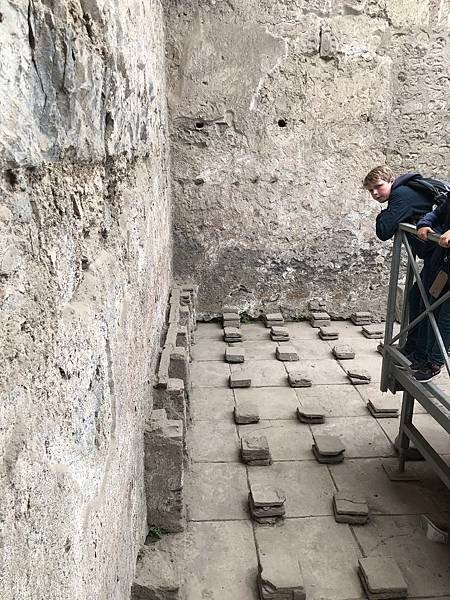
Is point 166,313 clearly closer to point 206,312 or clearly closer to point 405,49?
point 206,312

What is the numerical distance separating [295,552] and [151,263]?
183 centimetres

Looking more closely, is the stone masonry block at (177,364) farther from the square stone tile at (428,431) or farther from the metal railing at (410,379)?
the square stone tile at (428,431)

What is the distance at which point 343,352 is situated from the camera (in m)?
5.15

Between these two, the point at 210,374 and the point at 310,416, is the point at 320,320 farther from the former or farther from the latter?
the point at 310,416

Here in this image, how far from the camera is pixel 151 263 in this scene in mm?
3361

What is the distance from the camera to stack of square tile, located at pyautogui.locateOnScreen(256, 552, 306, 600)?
2391 millimetres

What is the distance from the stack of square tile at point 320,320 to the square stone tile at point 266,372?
1.11m

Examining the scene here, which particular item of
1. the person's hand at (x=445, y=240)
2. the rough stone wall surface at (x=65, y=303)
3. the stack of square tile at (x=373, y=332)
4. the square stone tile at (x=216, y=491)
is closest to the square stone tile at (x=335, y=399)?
the square stone tile at (x=216, y=491)

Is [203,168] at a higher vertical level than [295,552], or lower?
higher

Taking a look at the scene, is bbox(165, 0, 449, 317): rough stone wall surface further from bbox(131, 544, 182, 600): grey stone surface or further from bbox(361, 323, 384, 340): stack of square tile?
bbox(131, 544, 182, 600): grey stone surface

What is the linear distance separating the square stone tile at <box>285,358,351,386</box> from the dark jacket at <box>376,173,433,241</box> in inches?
62.0

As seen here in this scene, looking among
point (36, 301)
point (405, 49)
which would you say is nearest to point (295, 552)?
point (36, 301)

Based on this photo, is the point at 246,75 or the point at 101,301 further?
the point at 246,75

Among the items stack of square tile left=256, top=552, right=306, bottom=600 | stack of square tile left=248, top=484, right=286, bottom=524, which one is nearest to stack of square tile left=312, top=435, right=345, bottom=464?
stack of square tile left=248, top=484, right=286, bottom=524
